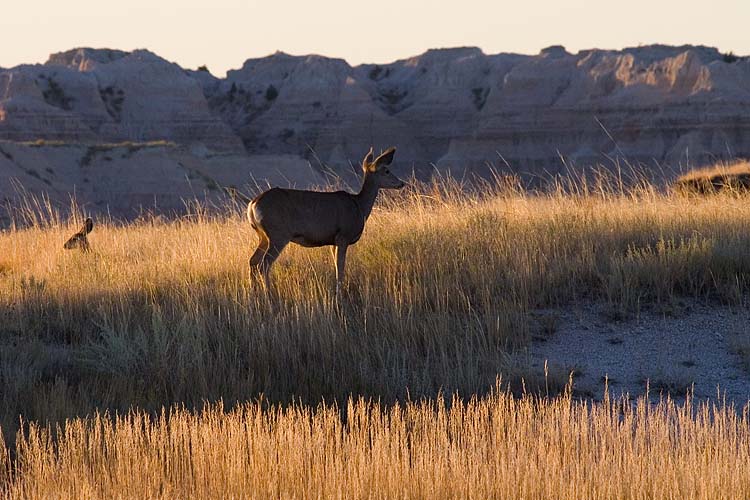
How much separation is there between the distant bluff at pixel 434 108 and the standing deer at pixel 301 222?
207 feet

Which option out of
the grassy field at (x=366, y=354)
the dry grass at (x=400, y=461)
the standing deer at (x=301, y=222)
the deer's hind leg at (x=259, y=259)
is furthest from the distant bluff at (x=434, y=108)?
the dry grass at (x=400, y=461)

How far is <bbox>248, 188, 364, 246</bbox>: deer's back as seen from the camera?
10.8m

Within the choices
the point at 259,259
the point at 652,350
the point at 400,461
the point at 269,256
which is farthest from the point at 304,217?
the point at 400,461

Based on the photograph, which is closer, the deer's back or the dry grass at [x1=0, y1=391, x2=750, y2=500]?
the dry grass at [x1=0, y1=391, x2=750, y2=500]

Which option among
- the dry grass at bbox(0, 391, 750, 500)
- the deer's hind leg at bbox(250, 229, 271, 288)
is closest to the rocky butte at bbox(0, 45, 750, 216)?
the deer's hind leg at bbox(250, 229, 271, 288)

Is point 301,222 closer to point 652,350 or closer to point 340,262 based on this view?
point 340,262

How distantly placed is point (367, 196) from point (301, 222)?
1186mm

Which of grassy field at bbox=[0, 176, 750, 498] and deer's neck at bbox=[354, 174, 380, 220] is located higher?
deer's neck at bbox=[354, 174, 380, 220]

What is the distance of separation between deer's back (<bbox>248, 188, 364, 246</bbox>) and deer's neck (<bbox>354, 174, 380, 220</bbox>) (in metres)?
0.44

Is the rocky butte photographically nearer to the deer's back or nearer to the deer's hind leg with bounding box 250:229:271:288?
the deer's hind leg with bounding box 250:229:271:288

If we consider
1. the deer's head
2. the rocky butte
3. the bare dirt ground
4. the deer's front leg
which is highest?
the rocky butte

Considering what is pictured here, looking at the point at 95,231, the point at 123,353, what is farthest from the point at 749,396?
the point at 95,231

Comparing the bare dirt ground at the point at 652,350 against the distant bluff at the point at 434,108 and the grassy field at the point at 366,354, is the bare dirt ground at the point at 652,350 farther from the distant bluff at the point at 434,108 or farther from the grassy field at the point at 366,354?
the distant bluff at the point at 434,108

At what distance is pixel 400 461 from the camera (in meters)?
6.24
